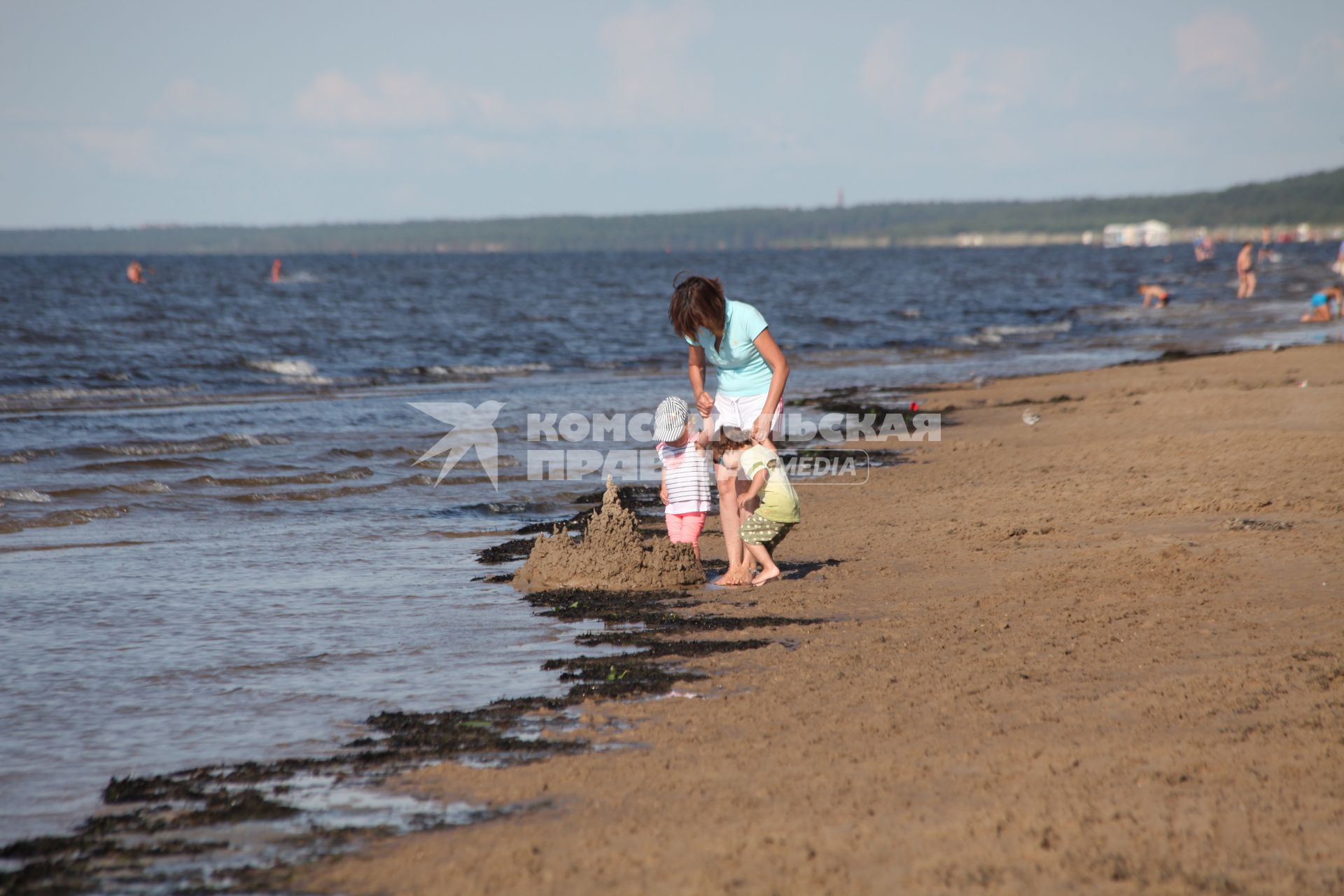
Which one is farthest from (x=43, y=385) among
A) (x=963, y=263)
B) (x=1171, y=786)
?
(x=963, y=263)

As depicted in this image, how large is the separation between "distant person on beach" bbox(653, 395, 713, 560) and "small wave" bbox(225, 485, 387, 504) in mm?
4413

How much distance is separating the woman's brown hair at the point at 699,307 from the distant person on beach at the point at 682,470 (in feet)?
1.67

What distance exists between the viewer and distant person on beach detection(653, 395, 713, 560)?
6.62 metres

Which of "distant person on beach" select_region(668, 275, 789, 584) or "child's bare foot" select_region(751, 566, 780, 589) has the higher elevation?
"distant person on beach" select_region(668, 275, 789, 584)

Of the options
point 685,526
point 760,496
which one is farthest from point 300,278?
point 760,496

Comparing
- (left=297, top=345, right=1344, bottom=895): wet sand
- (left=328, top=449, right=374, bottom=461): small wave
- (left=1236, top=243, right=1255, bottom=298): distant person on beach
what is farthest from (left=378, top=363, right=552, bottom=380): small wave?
(left=1236, top=243, right=1255, bottom=298): distant person on beach

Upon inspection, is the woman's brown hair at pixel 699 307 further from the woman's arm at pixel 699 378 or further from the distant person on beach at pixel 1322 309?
the distant person on beach at pixel 1322 309

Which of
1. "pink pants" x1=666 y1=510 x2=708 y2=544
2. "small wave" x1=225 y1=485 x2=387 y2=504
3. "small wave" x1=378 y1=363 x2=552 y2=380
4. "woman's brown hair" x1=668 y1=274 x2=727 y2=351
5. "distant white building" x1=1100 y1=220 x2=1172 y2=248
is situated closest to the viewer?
"woman's brown hair" x1=668 y1=274 x2=727 y2=351

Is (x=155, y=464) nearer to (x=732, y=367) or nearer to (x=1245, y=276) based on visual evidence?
(x=732, y=367)

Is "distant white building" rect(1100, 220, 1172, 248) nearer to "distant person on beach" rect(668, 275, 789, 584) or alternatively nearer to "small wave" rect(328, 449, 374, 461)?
"small wave" rect(328, 449, 374, 461)

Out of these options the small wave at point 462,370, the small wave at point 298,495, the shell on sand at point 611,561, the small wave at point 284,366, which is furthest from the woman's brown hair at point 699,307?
the small wave at point 284,366

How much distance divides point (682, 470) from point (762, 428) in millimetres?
638

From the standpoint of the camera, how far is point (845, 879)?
2.99 metres

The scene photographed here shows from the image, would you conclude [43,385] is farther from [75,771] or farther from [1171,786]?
[1171,786]
